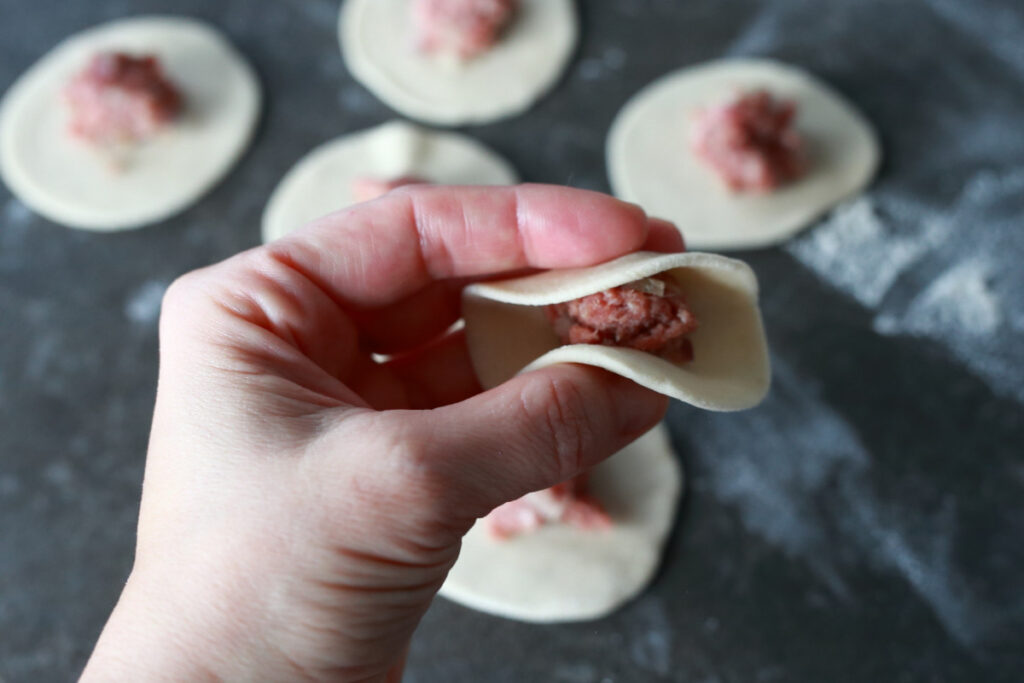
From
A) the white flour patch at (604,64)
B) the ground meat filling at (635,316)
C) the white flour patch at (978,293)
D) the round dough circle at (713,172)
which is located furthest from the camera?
the white flour patch at (604,64)

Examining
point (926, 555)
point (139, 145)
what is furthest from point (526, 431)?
point (139, 145)

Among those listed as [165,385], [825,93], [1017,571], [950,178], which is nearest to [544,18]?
[825,93]

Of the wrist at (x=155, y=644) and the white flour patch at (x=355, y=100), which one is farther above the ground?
the wrist at (x=155, y=644)

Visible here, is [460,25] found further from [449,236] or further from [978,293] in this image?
[978,293]

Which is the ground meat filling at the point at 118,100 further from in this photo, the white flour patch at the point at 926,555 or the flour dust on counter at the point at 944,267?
the white flour patch at the point at 926,555

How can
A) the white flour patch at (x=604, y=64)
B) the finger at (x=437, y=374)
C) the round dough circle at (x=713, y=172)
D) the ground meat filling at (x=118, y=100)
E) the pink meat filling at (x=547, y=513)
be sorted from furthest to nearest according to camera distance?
the white flour patch at (x=604, y=64) < the ground meat filling at (x=118, y=100) < the round dough circle at (x=713, y=172) < the pink meat filling at (x=547, y=513) < the finger at (x=437, y=374)

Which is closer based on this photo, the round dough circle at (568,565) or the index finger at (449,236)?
the index finger at (449,236)

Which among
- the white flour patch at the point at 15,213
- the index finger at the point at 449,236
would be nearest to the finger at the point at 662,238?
the index finger at the point at 449,236

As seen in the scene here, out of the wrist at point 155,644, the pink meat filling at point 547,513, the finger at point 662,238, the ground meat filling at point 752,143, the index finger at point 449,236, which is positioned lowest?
the pink meat filling at point 547,513
